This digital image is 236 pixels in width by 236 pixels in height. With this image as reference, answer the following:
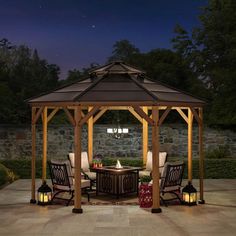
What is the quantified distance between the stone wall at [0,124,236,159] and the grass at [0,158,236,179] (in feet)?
3.56

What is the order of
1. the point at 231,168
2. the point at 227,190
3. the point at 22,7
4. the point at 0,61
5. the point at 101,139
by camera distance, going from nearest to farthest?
the point at 227,190 < the point at 231,168 < the point at 101,139 < the point at 0,61 < the point at 22,7

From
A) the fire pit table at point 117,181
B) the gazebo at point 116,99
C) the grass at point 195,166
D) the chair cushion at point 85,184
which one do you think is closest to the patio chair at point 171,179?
the gazebo at point 116,99

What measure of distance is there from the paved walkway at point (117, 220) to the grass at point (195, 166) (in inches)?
145

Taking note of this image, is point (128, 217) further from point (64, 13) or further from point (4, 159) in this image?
point (64, 13)

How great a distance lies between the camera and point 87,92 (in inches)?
421

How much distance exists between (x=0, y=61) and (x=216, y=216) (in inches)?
764

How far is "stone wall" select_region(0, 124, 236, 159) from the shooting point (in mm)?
16484

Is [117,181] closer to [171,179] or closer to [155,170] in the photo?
[171,179]

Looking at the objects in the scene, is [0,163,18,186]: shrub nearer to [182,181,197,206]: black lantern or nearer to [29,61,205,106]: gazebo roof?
[29,61,205,106]: gazebo roof

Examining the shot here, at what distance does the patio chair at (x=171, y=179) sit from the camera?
1095 cm

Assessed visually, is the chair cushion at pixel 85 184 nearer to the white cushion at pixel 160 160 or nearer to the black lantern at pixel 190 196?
the black lantern at pixel 190 196

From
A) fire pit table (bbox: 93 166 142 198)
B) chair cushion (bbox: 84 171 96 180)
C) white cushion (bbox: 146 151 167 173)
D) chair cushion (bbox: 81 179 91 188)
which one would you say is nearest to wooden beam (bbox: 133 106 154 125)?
fire pit table (bbox: 93 166 142 198)

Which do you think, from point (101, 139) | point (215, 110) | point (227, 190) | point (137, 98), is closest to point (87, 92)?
point (137, 98)

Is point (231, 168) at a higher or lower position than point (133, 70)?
lower
